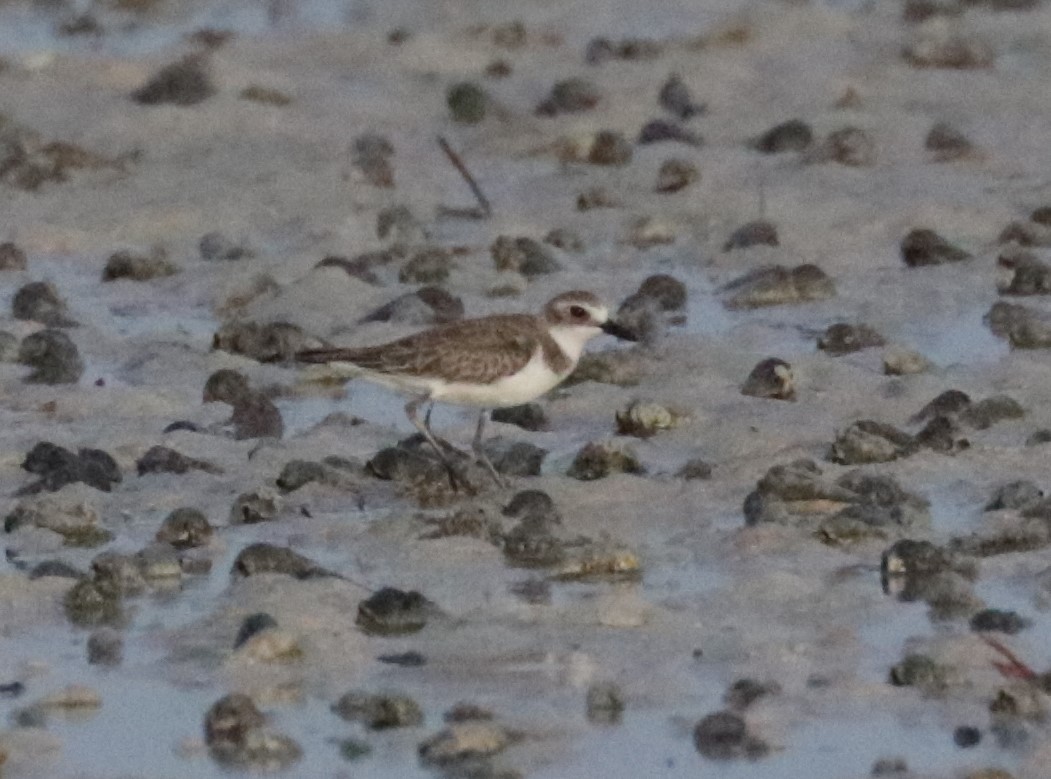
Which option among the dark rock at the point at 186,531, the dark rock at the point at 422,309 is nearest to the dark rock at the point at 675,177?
the dark rock at the point at 422,309

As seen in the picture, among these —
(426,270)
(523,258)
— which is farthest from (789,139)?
(426,270)

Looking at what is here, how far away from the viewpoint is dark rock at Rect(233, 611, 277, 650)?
8922 millimetres

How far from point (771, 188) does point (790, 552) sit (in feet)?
21.7

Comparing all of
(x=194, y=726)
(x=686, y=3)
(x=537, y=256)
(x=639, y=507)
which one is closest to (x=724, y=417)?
(x=639, y=507)

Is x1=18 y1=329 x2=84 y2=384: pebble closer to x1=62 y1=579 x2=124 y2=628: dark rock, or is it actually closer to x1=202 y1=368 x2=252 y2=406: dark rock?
x1=202 y1=368 x2=252 y2=406: dark rock

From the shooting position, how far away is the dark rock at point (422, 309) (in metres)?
13.8

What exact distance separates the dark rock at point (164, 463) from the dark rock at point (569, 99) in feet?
24.9

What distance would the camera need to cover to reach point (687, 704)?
8438mm

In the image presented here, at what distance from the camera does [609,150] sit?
17141mm

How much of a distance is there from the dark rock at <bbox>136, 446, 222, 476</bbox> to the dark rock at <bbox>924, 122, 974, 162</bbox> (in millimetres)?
6865

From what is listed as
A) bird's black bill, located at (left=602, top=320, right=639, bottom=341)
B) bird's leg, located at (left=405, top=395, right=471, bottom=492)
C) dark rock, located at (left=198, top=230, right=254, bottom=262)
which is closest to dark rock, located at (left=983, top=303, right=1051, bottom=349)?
bird's black bill, located at (left=602, top=320, right=639, bottom=341)

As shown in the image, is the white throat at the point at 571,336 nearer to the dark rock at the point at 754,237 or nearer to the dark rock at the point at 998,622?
the dark rock at the point at 998,622

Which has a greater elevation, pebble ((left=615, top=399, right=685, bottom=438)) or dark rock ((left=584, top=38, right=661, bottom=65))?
pebble ((left=615, top=399, right=685, bottom=438))

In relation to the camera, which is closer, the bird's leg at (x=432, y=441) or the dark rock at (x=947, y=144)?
the bird's leg at (x=432, y=441)
